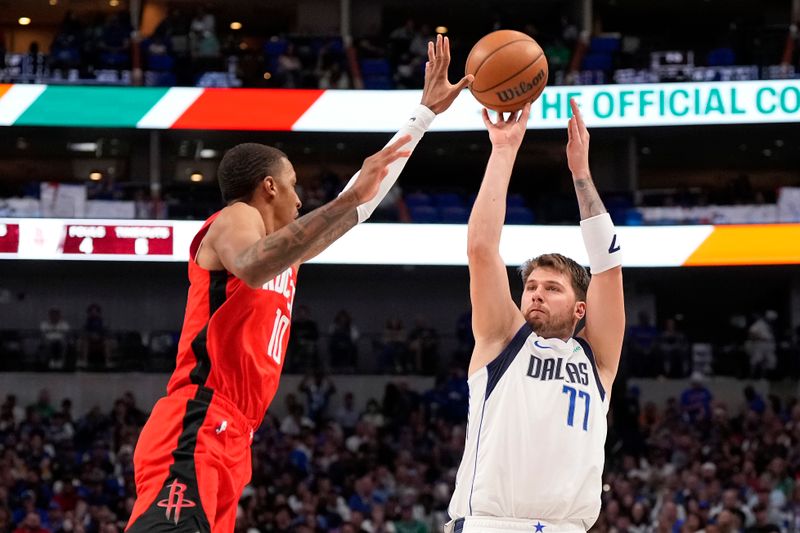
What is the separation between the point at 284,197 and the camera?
455cm

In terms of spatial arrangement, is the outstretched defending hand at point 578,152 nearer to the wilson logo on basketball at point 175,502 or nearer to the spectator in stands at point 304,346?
the wilson logo on basketball at point 175,502

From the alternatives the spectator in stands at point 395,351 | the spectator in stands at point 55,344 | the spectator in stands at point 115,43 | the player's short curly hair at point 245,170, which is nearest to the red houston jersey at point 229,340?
the player's short curly hair at point 245,170

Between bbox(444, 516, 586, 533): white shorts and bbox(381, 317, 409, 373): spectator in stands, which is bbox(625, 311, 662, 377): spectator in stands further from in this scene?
bbox(444, 516, 586, 533): white shorts

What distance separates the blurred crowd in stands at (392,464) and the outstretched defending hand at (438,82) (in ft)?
30.2

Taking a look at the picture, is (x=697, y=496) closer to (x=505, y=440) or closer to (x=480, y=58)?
(x=480, y=58)

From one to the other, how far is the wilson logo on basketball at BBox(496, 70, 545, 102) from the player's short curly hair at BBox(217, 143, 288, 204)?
124 cm

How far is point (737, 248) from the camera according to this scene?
725 inches

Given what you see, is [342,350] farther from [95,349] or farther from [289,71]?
[289,71]

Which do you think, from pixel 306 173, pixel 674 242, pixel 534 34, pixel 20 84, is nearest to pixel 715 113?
pixel 674 242

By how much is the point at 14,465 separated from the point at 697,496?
27.9 ft

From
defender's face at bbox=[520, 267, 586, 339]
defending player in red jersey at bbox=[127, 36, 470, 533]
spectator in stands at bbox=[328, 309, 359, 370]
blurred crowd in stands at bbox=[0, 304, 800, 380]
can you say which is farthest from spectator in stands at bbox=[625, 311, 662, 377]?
defender's face at bbox=[520, 267, 586, 339]

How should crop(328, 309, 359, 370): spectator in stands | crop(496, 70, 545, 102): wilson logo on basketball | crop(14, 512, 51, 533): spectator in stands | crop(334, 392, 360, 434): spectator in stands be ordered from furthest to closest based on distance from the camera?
crop(328, 309, 359, 370): spectator in stands
crop(334, 392, 360, 434): spectator in stands
crop(14, 512, 51, 533): spectator in stands
crop(496, 70, 545, 102): wilson logo on basketball

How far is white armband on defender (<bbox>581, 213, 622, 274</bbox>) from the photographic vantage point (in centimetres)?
443

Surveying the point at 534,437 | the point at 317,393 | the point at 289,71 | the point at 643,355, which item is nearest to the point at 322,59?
the point at 289,71
